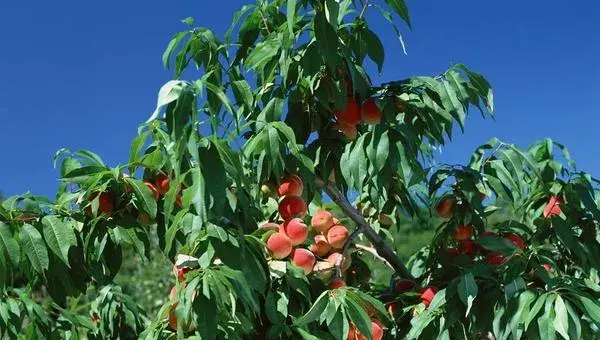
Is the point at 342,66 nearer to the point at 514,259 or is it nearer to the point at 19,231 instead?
the point at 514,259

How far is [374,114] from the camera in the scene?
1.91m

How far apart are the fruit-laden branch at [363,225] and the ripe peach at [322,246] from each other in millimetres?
103

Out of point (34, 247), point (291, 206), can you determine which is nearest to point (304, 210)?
point (291, 206)

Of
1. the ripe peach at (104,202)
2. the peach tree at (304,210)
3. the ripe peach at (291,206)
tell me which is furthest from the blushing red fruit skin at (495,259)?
the ripe peach at (104,202)

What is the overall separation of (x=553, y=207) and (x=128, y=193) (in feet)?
3.64

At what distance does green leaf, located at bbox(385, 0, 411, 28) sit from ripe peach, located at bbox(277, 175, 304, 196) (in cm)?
45

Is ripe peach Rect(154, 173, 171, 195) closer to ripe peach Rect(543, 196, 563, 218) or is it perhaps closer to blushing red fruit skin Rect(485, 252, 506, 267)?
blushing red fruit skin Rect(485, 252, 506, 267)

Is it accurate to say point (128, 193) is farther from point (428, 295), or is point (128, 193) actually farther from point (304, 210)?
point (428, 295)

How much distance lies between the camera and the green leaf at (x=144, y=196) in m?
1.67

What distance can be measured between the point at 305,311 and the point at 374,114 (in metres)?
0.47

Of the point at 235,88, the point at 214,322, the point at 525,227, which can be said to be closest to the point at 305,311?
the point at 214,322

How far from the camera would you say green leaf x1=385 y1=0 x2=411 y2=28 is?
1910 millimetres

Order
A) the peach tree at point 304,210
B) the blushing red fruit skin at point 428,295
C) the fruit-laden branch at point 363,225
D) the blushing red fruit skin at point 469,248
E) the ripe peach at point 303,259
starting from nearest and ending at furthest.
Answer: the peach tree at point 304,210 → the ripe peach at point 303,259 → the blushing red fruit skin at point 428,295 → the fruit-laden branch at point 363,225 → the blushing red fruit skin at point 469,248

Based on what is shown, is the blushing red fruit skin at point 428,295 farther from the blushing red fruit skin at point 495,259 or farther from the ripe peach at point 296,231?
the ripe peach at point 296,231
